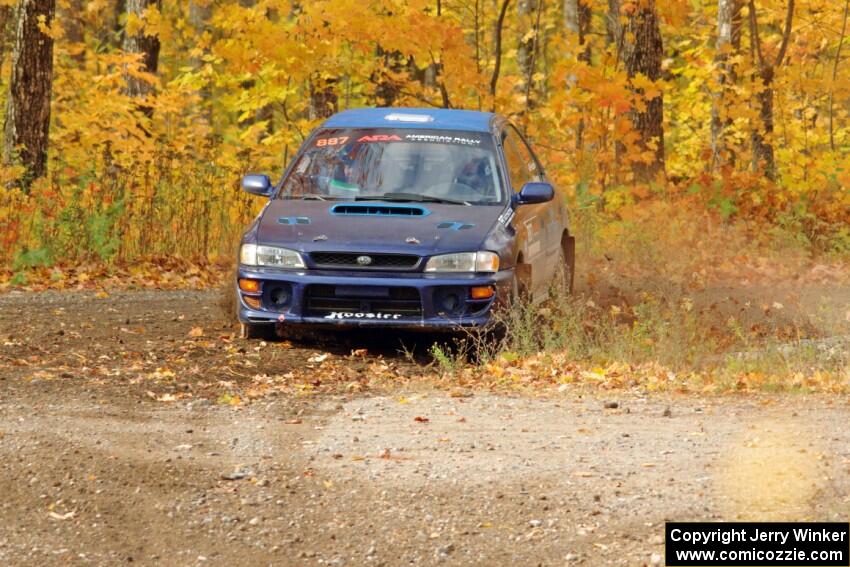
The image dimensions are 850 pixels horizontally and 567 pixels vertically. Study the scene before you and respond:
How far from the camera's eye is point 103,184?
612 inches

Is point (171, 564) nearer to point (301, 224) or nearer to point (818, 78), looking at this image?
point (301, 224)

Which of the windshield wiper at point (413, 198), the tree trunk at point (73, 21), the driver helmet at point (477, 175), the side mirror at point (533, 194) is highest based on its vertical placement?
the tree trunk at point (73, 21)

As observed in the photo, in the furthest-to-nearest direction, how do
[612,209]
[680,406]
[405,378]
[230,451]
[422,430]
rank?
[612,209], [405,378], [680,406], [422,430], [230,451]

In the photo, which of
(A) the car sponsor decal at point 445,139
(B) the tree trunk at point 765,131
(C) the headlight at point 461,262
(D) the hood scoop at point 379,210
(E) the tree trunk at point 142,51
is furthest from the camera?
(E) the tree trunk at point 142,51

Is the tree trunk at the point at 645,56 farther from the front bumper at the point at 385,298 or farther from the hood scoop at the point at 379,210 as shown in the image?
the front bumper at the point at 385,298

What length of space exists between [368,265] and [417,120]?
6.64 ft

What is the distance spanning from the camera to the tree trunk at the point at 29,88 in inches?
710

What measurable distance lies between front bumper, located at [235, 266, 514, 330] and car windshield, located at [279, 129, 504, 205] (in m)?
0.94

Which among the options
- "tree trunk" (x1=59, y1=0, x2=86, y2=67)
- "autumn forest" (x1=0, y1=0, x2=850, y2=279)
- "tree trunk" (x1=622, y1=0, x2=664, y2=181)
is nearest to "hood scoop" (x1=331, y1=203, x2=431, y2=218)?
"autumn forest" (x1=0, y1=0, x2=850, y2=279)

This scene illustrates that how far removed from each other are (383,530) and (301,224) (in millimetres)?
4715

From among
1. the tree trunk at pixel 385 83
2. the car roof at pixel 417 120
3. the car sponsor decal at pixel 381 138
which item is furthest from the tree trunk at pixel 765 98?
the car sponsor decal at pixel 381 138

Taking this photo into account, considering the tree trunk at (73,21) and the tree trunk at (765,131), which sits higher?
the tree trunk at (73,21)

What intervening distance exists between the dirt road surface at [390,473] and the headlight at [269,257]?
1405mm

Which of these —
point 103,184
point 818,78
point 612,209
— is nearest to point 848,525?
point 103,184
